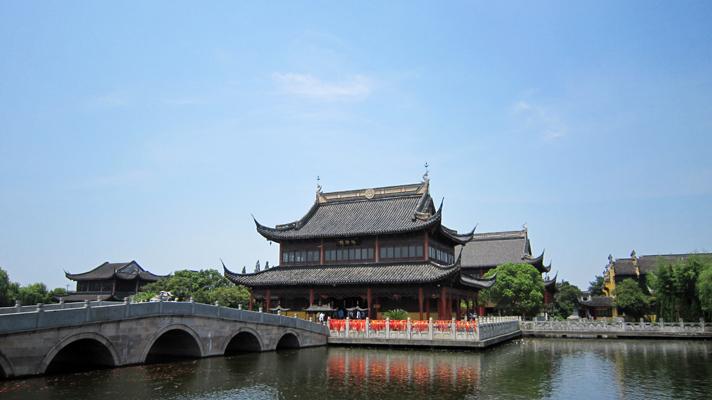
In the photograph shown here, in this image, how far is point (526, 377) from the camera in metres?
22.6

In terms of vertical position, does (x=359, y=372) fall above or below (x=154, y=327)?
below

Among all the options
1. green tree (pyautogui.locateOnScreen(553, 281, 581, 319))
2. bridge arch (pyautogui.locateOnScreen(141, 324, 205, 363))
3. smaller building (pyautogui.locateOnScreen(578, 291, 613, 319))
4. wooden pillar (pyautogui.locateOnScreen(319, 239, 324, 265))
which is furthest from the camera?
green tree (pyautogui.locateOnScreen(553, 281, 581, 319))

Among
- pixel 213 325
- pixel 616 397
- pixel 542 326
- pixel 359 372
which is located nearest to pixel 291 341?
pixel 213 325

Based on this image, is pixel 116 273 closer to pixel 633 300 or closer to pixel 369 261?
pixel 369 261

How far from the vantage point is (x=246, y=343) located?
1238 inches

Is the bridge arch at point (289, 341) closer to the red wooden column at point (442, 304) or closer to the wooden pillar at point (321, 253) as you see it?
the red wooden column at point (442, 304)

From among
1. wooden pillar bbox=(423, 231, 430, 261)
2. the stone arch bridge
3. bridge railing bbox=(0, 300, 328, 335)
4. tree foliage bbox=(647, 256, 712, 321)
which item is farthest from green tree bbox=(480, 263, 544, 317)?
bridge railing bbox=(0, 300, 328, 335)

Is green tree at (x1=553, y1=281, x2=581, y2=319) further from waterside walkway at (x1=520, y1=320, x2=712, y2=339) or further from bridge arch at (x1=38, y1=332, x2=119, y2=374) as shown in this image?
bridge arch at (x1=38, y1=332, x2=119, y2=374)

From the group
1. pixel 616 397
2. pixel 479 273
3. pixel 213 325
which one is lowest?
pixel 616 397

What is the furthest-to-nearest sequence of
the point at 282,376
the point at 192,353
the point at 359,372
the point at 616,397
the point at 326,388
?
the point at 192,353 < the point at 359,372 < the point at 282,376 < the point at 326,388 < the point at 616,397

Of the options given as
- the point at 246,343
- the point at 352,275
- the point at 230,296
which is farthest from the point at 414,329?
the point at 230,296

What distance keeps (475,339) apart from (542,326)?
51.7 ft

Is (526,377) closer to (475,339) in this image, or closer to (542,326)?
(475,339)

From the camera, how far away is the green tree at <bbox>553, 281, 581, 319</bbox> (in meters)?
72.4
